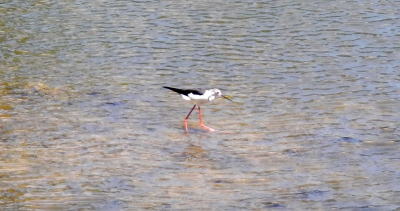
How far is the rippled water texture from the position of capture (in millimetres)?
8531

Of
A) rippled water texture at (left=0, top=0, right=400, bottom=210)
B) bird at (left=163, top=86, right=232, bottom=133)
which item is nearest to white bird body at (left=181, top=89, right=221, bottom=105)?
bird at (left=163, top=86, right=232, bottom=133)

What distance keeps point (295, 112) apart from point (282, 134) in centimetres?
79

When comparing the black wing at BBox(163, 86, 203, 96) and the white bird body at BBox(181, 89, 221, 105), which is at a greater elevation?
the black wing at BBox(163, 86, 203, 96)

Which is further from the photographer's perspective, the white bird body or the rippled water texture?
the white bird body

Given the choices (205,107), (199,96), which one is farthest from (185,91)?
(205,107)

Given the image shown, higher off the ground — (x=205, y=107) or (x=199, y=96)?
(x=199, y=96)

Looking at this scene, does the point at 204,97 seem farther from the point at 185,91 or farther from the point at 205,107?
the point at 205,107

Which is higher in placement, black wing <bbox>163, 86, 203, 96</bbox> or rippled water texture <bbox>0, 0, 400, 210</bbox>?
black wing <bbox>163, 86, 203, 96</bbox>

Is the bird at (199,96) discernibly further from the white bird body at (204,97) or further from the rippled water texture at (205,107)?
the rippled water texture at (205,107)

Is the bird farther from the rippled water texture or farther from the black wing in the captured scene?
the rippled water texture

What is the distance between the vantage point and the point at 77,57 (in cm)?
1322

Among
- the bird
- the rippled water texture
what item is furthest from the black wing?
the rippled water texture

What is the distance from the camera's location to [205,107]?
11484mm

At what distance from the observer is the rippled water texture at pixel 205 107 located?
28.0 feet
